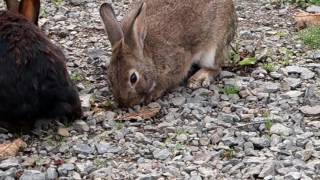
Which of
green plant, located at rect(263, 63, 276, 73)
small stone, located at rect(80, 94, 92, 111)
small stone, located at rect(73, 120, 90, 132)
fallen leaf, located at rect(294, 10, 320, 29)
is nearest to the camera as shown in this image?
small stone, located at rect(73, 120, 90, 132)

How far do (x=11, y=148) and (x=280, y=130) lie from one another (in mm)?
1847

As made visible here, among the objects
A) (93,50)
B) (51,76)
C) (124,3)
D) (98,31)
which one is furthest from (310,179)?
(124,3)

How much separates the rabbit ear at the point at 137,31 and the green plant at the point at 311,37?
1819mm

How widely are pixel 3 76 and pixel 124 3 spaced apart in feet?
12.1

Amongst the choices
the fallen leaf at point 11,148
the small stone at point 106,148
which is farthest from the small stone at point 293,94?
the fallen leaf at point 11,148

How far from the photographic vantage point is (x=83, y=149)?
17.1ft

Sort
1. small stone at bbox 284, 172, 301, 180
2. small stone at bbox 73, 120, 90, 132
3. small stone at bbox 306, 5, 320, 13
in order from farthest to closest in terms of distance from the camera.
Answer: small stone at bbox 306, 5, 320, 13
small stone at bbox 73, 120, 90, 132
small stone at bbox 284, 172, 301, 180

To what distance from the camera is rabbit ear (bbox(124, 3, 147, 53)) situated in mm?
6102

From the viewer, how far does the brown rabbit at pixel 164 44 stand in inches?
238

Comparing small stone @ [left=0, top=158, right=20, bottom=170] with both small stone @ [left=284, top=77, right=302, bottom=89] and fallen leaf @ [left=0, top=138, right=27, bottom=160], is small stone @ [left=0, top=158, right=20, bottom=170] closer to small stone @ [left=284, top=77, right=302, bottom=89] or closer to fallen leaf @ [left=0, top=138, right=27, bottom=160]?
fallen leaf @ [left=0, top=138, right=27, bottom=160]

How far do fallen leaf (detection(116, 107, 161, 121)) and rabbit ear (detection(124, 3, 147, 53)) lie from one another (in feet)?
1.68

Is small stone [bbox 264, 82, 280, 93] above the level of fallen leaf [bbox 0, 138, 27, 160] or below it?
above

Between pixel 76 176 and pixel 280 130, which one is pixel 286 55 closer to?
pixel 280 130

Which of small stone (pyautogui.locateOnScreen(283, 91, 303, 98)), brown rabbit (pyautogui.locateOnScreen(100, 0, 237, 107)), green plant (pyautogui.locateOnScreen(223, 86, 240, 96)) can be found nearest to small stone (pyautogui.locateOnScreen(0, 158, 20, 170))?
brown rabbit (pyautogui.locateOnScreen(100, 0, 237, 107))
